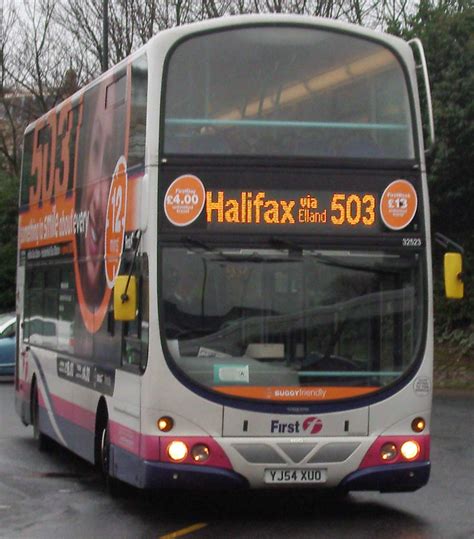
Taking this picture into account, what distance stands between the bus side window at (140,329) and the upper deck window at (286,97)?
1036 millimetres

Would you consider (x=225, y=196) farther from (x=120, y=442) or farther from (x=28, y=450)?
(x=28, y=450)

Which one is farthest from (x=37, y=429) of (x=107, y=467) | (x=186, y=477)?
(x=186, y=477)

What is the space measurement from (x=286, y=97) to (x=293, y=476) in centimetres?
311

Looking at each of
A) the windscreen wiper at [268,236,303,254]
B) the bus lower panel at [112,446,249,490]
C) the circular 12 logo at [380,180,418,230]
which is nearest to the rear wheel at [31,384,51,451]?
the bus lower panel at [112,446,249,490]

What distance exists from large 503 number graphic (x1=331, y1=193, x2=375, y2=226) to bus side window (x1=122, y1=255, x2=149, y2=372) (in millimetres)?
1636

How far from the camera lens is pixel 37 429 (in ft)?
58.1

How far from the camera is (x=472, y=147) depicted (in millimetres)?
30391

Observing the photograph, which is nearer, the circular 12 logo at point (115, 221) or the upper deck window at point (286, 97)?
the upper deck window at point (286, 97)

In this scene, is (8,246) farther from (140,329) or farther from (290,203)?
(290,203)

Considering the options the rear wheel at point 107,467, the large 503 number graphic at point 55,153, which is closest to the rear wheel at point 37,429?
the large 503 number graphic at point 55,153

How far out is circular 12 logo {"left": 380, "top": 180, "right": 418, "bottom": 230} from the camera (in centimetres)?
1173

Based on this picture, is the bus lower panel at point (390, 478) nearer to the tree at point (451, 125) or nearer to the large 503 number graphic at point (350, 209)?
the large 503 number graphic at point (350, 209)

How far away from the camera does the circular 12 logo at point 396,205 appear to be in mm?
11727

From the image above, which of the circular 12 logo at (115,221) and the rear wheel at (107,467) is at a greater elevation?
the circular 12 logo at (115,221)
